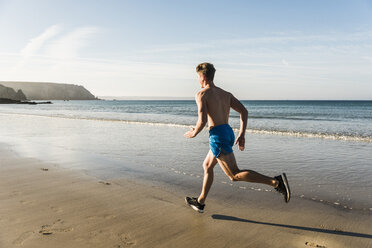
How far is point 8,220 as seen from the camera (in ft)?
11.0

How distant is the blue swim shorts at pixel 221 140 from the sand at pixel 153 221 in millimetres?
878

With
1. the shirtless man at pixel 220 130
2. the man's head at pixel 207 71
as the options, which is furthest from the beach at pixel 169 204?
the man's head at pixel 207 71

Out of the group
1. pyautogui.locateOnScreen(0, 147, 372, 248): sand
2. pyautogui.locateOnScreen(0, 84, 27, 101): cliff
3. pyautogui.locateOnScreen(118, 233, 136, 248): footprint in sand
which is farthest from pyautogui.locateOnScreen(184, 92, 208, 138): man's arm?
pyautogui.locateOnScreen(0, 84, 27, 101): cliff

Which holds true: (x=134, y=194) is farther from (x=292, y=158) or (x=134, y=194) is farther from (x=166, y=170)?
(x=292, y=158)

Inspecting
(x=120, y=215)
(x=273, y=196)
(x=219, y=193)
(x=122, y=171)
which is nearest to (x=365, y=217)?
(x=273, y=196)

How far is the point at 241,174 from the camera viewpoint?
3.44 m

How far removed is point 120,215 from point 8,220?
127cm

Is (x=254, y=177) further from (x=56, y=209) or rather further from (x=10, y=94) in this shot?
(x=10, y=94)

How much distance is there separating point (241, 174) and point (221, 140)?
469 millimetres

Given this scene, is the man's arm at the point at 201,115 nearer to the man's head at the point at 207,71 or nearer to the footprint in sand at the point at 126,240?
the man's head at the point at 207,71

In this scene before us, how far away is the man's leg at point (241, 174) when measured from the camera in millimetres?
3408

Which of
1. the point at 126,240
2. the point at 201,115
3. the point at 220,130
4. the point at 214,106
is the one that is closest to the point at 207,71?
the point at 214,106

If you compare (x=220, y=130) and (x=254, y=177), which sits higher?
(x=220, y=130)

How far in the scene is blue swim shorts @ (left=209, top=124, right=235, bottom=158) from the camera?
3.49 m
